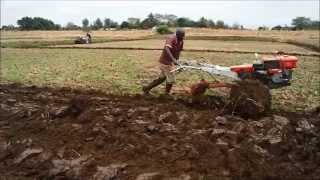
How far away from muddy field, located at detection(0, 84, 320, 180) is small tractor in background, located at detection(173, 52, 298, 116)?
519 mm

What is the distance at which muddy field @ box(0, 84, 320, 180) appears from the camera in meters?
9.70

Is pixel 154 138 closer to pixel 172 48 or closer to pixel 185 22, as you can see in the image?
pixel 172 48

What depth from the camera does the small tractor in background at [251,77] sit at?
13062mm

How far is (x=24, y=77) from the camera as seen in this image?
21.1 metres

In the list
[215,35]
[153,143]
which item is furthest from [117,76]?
[215,35]

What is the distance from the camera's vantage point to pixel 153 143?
10703 mm

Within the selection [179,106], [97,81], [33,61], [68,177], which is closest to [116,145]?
[68,177]

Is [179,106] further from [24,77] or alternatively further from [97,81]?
[24,77]

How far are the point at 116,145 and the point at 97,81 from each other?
904 cm

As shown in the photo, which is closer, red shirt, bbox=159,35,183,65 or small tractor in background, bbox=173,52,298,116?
small tractor in background, bbox=173,52,298,116

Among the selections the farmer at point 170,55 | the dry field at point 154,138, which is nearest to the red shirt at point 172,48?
the farmer at point 170,55

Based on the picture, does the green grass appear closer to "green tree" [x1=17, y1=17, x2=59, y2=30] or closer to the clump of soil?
the clump of soil

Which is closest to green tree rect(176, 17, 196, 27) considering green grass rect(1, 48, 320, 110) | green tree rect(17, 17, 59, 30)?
green tree rect(17, 17, 59, 30)

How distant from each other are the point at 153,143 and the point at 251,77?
17.3ft
